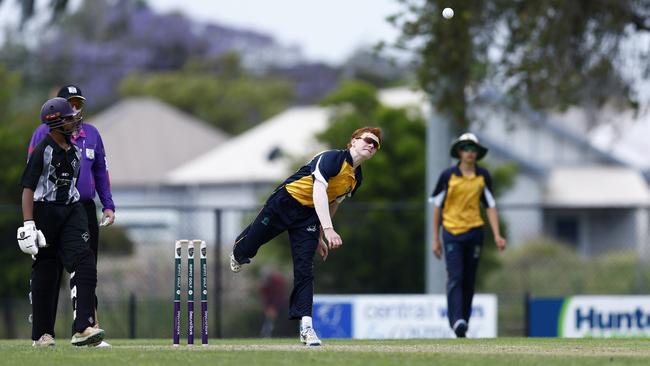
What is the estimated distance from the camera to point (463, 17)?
790 inches

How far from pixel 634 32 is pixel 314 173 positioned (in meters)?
10.7

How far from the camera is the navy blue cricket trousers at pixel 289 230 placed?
1116 centimetres

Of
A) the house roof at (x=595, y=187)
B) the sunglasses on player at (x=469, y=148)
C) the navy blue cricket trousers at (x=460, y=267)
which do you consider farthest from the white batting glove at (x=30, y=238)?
the house roof at (x=595, y=187)

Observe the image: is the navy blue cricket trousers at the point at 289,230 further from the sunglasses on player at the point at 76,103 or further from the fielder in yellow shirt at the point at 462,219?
the fielder in yellow shirt at the point at 462,219

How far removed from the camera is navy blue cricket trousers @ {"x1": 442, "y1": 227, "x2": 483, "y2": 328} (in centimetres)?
1457

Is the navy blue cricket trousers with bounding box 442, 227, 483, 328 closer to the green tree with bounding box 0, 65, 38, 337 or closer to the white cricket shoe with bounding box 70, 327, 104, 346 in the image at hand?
the white cricket shoe with bounding box 70, 327, 104, 346

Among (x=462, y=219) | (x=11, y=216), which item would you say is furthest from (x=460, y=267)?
(x=11, y=216)

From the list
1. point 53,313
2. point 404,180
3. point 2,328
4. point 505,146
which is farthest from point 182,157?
point 53,313

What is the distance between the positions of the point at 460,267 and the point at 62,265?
481 cm

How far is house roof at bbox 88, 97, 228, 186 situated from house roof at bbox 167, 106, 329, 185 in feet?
9.60

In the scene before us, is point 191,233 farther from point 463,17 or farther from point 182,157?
point 182,157

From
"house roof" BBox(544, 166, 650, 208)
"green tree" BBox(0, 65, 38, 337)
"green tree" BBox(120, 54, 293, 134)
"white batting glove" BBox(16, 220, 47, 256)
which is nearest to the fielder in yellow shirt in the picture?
"white batting glove" BBox(16, 220, 47, 256)

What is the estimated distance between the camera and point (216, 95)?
267 ft

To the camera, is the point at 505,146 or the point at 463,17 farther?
the point at 505,146
